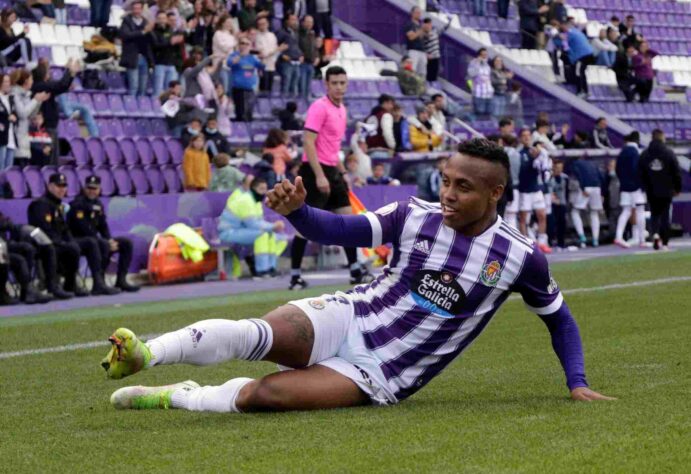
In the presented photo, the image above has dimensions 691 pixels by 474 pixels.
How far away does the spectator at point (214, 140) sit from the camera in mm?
20281

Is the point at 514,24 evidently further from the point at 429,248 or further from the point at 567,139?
the point at 429,248

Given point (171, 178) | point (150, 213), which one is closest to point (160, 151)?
point (171, 178)

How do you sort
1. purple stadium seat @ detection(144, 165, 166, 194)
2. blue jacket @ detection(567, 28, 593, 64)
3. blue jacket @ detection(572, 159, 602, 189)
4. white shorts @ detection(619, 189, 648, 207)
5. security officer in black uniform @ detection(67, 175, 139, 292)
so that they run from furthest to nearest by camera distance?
blue jacket @ detection(567, 28, 593, 64), blue jacket @ detection(572, 159, 602, 189), white shorts @ detection(619, 189, 648, 207), purple stadium seat @ detection(144, 165, 166, 194), security officer in black uniform @ detection(67, 175, 139, 292)

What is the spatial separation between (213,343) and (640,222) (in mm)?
19869

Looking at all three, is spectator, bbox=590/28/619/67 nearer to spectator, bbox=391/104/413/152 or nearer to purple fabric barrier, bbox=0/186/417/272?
spectator, bbox=391/104/413/152

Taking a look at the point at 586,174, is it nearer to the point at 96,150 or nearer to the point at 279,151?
the point at 279,151

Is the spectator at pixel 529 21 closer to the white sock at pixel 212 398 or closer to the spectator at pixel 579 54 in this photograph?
the spectator at pixel 579 54

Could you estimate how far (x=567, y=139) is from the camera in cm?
2756

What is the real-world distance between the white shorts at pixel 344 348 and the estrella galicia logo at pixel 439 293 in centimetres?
32

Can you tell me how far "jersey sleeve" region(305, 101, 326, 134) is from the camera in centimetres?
1466

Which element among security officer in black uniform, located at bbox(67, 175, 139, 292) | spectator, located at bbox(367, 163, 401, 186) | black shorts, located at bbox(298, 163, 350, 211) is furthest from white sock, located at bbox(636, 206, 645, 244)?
black shorts, located at bbox(298, 163, 350, 211)

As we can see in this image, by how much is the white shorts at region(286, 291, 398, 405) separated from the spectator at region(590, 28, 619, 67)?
89.5ft

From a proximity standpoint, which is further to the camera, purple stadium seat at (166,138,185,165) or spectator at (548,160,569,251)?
spectator at (548,160,569,251)

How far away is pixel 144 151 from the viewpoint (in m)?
19.7
